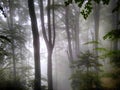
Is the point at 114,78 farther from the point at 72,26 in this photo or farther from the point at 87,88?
the point at 72,26

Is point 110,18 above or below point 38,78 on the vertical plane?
above

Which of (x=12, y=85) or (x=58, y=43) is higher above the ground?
(x=58, y=43)

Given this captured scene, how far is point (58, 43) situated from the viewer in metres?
26.3

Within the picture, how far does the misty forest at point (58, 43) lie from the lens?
749cm

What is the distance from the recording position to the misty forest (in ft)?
24.6

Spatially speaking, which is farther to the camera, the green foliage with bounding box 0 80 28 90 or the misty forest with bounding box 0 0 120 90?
the green foliage with bounding box 0 80 28 90

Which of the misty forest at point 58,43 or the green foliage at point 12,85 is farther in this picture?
the green foliage at point 12,85

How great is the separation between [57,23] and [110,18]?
23.5 feet

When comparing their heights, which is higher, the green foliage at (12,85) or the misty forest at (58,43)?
the misty forest at (58,43)

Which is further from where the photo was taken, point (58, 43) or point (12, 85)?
point (58, 43)

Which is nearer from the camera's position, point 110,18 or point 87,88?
point 87,88

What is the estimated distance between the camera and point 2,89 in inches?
297

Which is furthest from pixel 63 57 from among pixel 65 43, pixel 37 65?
pixel 37 65

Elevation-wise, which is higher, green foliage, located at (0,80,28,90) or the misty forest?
the misty forest
